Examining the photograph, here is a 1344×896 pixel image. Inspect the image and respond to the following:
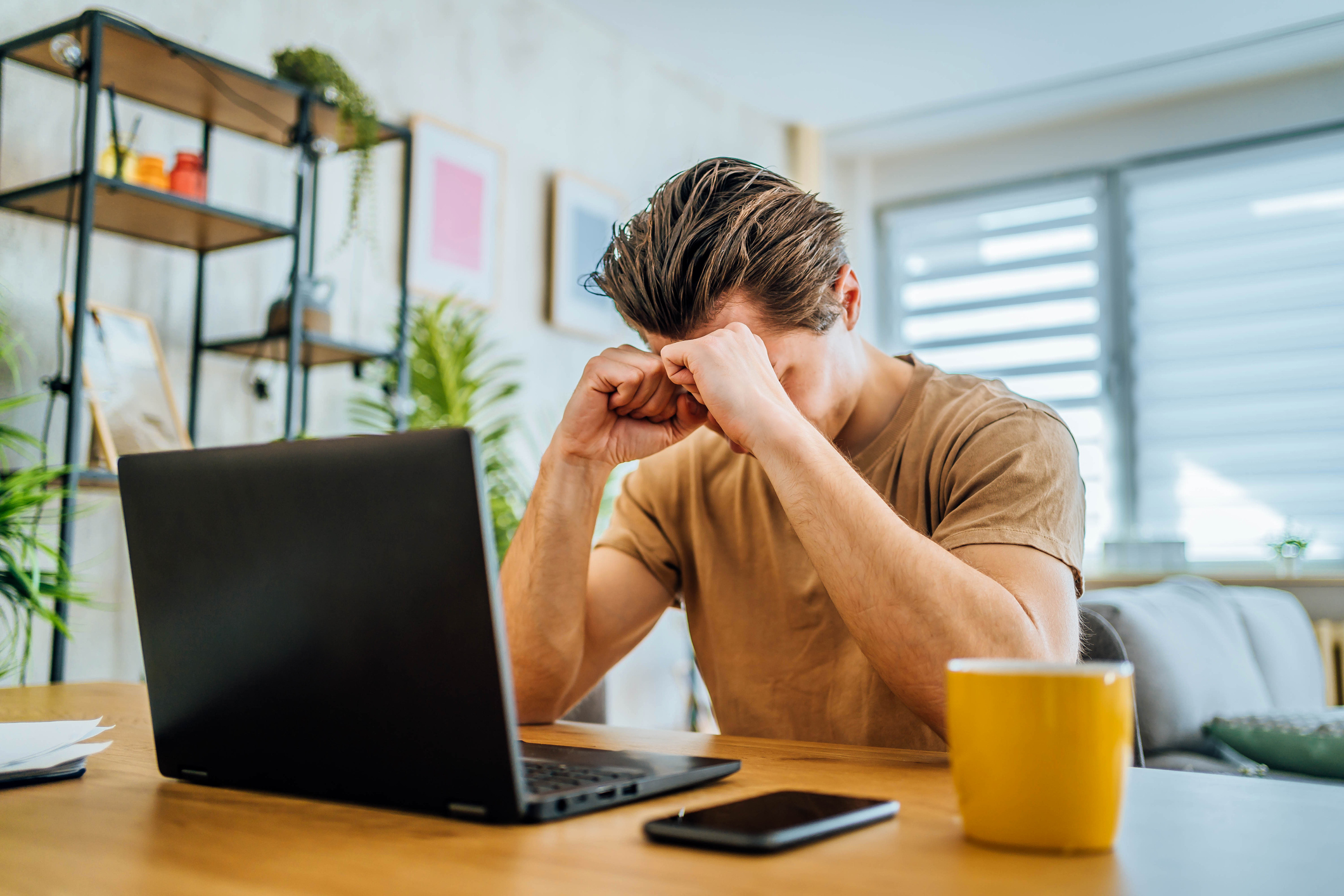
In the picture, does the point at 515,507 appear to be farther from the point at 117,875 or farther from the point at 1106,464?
the point at 1106,464

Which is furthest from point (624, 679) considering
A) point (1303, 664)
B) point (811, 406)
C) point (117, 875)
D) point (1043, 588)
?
point (117, 875)

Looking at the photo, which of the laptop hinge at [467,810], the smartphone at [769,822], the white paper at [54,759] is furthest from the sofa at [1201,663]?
the white paper at [54,759]

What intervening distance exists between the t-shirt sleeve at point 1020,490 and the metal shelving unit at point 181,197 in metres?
1.46

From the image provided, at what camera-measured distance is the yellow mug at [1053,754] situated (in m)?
0.51

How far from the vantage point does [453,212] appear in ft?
10.5

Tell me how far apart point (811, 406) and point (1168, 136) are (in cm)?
409

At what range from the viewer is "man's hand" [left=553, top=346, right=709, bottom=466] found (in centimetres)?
117

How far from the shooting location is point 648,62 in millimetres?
4125

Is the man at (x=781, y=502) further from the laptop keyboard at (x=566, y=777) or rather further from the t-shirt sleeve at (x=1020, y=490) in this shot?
the laptop keyboard at (x=566, y=777)

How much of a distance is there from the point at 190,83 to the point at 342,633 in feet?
6.27

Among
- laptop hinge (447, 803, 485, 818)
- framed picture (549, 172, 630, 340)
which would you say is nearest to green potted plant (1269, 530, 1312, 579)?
framed picture (549, 172, 630, 340)

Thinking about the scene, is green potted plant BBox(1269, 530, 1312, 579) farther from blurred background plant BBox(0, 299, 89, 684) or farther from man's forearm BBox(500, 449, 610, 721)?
blurred background plant BBox(0, 299, 89, 684)

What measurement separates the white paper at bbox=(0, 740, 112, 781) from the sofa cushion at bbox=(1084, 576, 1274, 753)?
1.80 metres

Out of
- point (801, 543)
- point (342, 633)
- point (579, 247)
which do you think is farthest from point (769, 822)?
point (579, 247)
